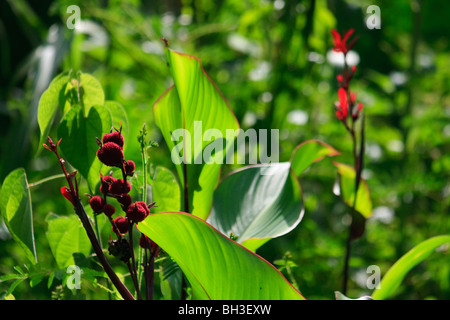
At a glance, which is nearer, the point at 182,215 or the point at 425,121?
the point at 182,215

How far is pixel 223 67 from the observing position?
1157mm

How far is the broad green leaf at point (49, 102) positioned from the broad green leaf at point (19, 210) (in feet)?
0.11

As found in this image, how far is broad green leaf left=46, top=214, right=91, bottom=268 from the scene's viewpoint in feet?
1.15

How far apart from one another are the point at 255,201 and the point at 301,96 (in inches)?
26.3

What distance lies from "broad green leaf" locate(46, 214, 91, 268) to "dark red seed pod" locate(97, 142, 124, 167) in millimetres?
99

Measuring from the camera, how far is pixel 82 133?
32 cm

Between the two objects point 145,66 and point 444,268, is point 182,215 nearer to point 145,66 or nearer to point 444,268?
point 444,268

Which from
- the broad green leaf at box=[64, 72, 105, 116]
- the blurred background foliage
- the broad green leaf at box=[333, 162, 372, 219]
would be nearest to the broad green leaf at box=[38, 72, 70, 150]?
the broad green leaf at box=[64, 72, 105, 116]

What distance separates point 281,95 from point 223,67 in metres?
0.24

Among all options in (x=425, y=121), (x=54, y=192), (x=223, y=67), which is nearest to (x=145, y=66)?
(x=223, y=67)
